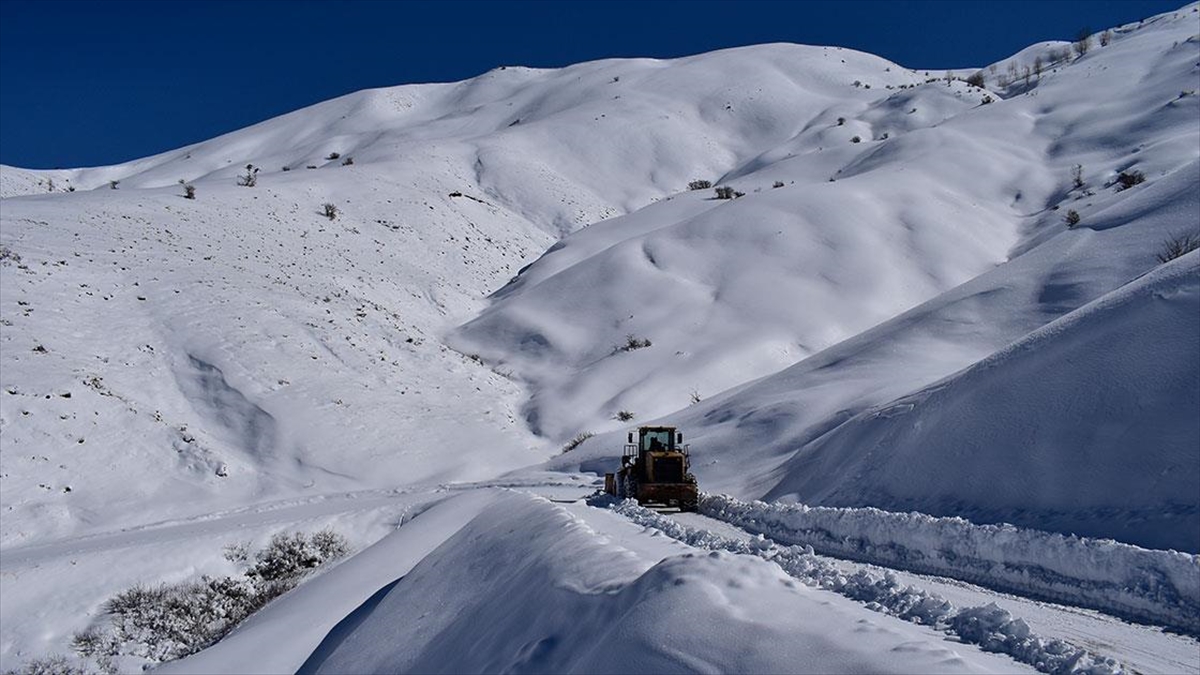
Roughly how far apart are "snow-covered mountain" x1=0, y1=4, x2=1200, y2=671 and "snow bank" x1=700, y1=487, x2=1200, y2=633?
84 centimetres

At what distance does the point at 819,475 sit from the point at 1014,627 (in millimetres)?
12098

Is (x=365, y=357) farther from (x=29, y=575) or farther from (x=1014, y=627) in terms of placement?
(x=1014, y=627)

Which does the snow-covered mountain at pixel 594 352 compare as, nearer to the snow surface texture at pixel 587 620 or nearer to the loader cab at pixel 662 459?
the snow surface texture at pixel 587 620

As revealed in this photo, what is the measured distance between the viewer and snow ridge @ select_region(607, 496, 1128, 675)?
638cm

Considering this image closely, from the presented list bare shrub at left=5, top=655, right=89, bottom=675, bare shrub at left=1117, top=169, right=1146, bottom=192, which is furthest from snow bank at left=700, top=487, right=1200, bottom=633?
bare shrub at left=1117, top=169, right=1146, bottom=192

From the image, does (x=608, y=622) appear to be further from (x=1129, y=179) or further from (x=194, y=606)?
(x=1129, y=179)

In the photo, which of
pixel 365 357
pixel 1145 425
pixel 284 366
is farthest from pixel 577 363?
pixel 1145 425

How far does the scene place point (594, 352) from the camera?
42.7 meters

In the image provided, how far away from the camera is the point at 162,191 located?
2035 inches

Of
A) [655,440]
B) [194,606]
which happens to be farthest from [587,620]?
[655,440]

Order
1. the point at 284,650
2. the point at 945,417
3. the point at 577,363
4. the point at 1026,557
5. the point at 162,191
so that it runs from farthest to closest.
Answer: the point at 162,191 < the point at 577,363 < the point at 945,417 < the point at 284,650 < the point at 1026,557

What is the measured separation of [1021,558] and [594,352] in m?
32.8

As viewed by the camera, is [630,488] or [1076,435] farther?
[630,488]

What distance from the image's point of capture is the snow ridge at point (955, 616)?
638cm
